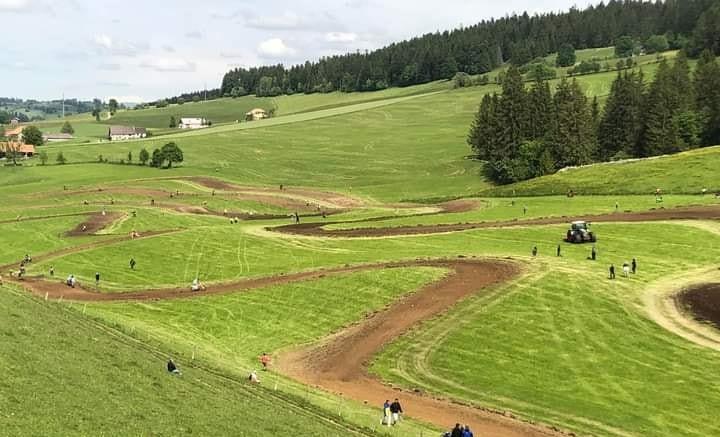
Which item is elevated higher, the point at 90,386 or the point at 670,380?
the point at 90,386

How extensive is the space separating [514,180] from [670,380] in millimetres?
89168

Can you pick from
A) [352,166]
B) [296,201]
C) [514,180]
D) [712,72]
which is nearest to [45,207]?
[296,201]

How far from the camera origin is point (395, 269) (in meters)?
61.8

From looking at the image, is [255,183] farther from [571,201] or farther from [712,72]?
[712,72]

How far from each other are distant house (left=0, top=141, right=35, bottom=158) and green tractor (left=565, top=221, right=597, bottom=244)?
490 feet

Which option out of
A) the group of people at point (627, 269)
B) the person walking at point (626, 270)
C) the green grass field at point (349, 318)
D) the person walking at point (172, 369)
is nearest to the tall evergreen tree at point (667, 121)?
the green grass field at point (349, 318)

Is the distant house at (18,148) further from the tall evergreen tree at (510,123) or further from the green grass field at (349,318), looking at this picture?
the tall evergreen tree at (510,123)

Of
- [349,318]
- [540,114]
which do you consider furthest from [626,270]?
[540,114]

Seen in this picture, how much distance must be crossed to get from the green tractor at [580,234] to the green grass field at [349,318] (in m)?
1.54

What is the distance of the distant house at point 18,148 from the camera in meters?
170

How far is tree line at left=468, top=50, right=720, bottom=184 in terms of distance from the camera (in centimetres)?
12650

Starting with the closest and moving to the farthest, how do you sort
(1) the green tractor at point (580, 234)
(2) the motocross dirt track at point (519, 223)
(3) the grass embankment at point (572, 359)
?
(3) the grass embankment at point (572, 359) → (1) the green tractor at point (580, 234) → (2) the motocross dirt track at point (519, 223)

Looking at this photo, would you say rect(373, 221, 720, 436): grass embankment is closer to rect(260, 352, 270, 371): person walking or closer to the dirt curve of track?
the dirt curve of track

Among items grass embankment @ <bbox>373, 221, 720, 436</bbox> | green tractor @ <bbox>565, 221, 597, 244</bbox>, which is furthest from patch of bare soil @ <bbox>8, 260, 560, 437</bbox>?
green tractor @ <bbox>565, 221, 597, 244</bbox>
